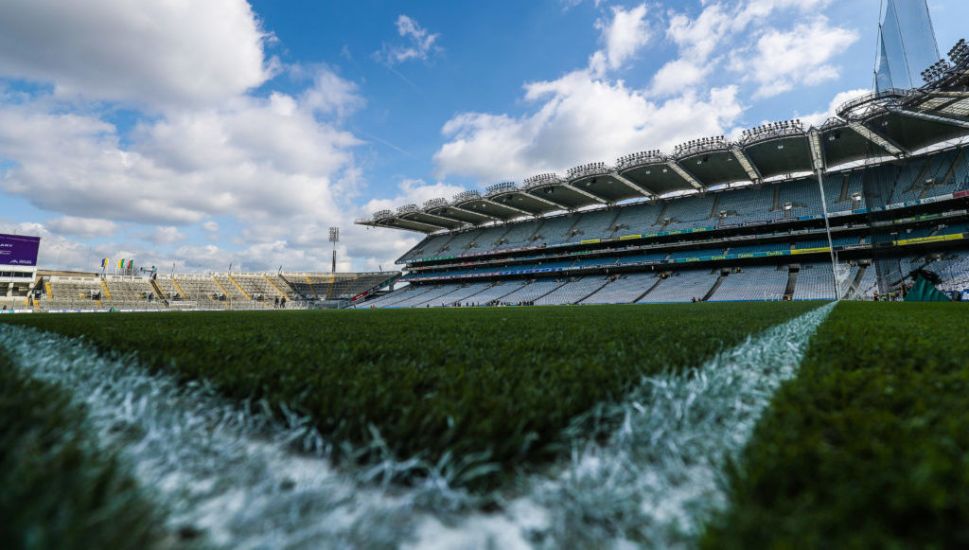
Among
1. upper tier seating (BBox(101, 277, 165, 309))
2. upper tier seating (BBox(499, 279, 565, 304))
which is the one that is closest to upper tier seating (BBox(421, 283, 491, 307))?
upper tier seating (BBox(499, 279, 565, 304))

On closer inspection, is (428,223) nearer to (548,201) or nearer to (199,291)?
(548,201)

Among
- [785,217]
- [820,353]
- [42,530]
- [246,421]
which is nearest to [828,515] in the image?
[42,530]

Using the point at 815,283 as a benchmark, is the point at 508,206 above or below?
above

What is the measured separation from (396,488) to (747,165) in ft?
101

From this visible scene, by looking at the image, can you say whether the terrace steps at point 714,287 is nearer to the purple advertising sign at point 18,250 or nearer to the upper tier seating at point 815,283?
the upper tier seating at point 815,283

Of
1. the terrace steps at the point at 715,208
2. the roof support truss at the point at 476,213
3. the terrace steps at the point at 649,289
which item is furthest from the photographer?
the roof support truss at the point at 476,213

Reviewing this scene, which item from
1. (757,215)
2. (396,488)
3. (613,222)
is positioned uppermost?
(613,222)

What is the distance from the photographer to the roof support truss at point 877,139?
2015 cm

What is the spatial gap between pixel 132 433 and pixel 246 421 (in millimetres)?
214

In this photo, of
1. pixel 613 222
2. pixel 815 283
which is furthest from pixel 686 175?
pixel 815 283

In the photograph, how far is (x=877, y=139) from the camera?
2156 cm

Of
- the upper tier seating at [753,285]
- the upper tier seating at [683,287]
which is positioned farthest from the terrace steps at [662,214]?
the upper tier seating at [753,285]

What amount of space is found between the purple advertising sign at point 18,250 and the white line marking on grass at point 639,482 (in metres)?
43.2

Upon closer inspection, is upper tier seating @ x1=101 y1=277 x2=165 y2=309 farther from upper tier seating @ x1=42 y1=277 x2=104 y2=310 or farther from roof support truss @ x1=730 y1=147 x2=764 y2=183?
roof support truss @ x1=730 y1=147 x2=764 y2=183
